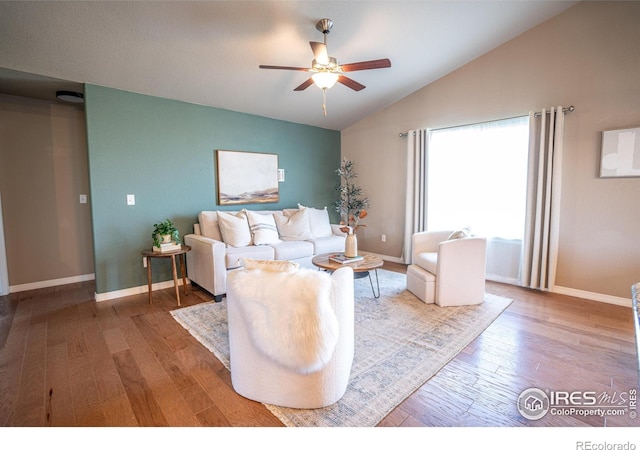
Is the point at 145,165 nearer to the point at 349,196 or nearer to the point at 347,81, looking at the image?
the point at 347,81

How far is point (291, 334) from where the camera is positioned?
1.44 metres

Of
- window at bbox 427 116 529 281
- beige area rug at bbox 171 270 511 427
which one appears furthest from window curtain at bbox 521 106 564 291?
beige area rug at bbox 171 270 511 427

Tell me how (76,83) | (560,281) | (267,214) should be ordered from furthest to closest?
1. (267,214)
2. (560,281)
3. (76,83)

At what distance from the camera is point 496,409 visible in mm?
1597

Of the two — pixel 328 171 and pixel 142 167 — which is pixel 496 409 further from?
pixel 328 171

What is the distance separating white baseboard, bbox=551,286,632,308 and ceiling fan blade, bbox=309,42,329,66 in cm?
361

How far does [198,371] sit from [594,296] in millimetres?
4041

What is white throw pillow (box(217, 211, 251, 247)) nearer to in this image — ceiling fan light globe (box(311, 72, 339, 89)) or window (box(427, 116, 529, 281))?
ceiling fan light globe (box(311, 72, 339, 89))

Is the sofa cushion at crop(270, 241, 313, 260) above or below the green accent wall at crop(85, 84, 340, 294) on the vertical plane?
below

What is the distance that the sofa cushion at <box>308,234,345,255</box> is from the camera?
4070mm

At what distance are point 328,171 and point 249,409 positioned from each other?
4.48 metres

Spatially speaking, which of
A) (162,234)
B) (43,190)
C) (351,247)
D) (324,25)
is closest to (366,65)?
(324,25)

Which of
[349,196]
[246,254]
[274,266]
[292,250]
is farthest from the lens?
[349,196]
